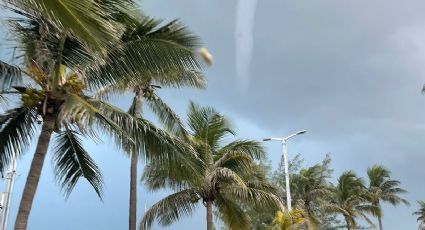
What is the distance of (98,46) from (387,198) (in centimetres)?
5062

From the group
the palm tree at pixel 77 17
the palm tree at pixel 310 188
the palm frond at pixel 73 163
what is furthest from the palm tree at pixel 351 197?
the palm tree at pixel 77 17

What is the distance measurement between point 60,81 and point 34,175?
202 centimetres

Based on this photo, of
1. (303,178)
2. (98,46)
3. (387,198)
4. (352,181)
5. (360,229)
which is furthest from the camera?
(387,198)

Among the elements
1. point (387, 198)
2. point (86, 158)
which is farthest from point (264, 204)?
point (387, 198)

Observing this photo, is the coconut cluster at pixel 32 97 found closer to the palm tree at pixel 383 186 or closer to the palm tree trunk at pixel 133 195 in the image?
the palm tree trunk at pixel 133 195

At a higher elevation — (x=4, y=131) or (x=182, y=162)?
(x=4, y=131)

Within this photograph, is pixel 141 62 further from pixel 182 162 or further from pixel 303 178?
pixel 303 178

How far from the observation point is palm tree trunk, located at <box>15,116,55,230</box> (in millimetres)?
10617

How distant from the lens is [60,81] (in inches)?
454

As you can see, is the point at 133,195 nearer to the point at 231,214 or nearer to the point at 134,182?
the point at 134,182

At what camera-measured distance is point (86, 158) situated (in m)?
13.9

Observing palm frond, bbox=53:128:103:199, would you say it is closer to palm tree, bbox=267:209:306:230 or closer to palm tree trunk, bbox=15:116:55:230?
palm tree trunk, bbox=15:116:55:230

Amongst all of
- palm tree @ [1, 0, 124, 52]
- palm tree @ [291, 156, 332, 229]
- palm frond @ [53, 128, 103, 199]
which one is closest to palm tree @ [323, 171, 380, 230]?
palm tree @ [291, 156, 332, 229]

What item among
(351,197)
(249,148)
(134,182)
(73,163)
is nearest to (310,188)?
(351,197)
